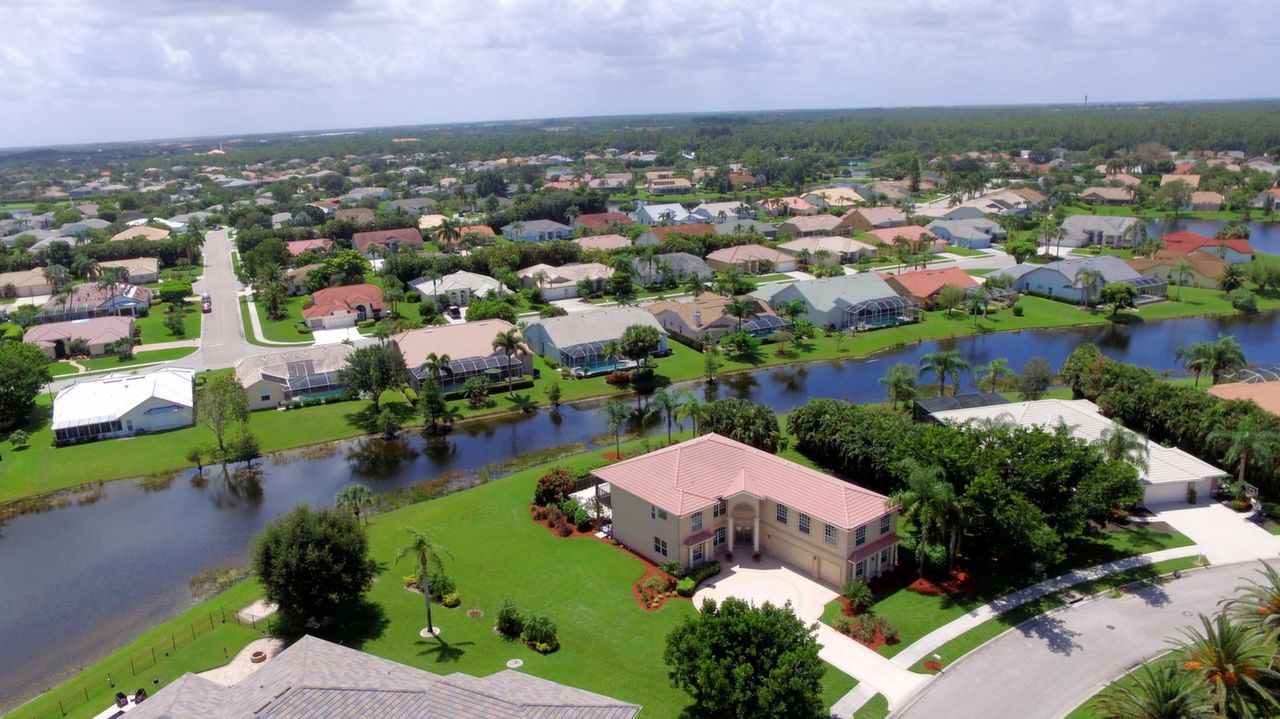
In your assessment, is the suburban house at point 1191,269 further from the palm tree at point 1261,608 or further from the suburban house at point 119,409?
the suburban house at point 119,409

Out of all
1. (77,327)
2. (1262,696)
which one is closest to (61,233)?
A: (77,327)

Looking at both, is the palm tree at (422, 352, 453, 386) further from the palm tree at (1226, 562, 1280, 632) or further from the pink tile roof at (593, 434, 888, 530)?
the palm tree at (1226, 562, 1280, 632)

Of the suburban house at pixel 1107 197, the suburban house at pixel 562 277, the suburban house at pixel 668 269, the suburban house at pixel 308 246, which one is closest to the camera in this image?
the suburban house at pixel 562 277

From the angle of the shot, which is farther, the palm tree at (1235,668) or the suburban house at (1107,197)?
the suburban house at (1107,197)

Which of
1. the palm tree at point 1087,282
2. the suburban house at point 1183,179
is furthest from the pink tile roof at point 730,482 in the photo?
the suburban house at point 1183,179

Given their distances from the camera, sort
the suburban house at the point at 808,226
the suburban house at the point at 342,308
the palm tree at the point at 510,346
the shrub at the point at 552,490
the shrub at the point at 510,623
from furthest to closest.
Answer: the suburban house at the point at 808,226, the suburban house at the point at 342,308, the palm tree at the point at 510,346, the shrub at the point at 552,490, the shrub at the point at 510,623

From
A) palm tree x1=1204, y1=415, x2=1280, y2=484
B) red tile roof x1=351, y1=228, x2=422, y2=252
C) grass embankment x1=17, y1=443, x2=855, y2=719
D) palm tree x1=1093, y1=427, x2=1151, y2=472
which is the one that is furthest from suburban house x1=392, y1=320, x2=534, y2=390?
red tile roof x1=351, y1=228, x2=422, y2=252

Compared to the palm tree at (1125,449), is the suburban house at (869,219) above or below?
above

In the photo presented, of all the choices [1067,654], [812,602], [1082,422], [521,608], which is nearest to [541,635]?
[521,608]
